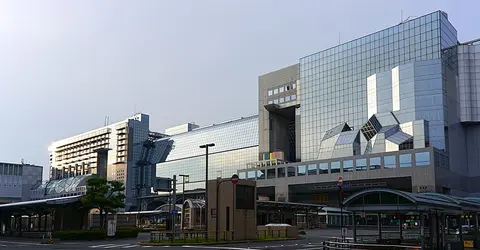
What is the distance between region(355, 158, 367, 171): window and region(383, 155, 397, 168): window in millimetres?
4576

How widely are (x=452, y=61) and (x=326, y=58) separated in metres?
29.8

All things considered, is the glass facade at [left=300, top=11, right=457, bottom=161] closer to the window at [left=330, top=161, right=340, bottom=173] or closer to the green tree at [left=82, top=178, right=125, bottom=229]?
the window at [left=330, top=161, right=340, bottom=173]

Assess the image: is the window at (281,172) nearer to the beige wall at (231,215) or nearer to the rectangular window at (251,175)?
the rectangular window at (251,175)

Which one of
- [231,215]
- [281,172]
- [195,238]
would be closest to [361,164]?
[281,172]

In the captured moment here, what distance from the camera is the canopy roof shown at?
2609 centimetres

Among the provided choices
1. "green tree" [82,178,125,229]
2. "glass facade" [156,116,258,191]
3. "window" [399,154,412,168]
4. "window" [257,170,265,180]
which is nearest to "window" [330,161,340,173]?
"window" [399,154,412,168]

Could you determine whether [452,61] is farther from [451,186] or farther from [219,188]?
[219,188]

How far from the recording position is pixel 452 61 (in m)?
107

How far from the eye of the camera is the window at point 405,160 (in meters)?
98.8

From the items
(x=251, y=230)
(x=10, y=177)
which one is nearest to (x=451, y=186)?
(x=251, y=230)

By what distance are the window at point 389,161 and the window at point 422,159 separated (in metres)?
4.48

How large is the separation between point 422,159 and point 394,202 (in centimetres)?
7439

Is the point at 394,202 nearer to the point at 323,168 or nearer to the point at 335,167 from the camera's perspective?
the point at 335,167

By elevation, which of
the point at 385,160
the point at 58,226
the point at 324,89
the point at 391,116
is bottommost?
the point at 58,226
